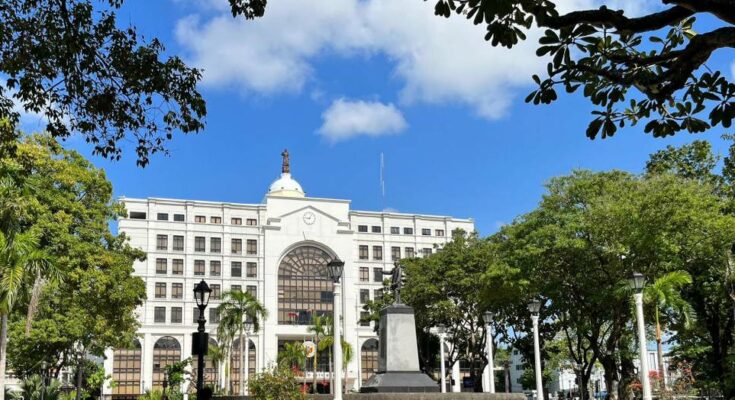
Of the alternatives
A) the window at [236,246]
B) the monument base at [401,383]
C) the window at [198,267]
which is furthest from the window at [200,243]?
the monument base at [401,383]

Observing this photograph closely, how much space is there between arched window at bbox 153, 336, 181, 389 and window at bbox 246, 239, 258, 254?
444 inches

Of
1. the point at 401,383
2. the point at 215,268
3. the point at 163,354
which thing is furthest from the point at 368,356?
the point at 401,383

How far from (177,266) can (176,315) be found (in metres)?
4.80

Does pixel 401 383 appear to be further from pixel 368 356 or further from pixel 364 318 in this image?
pixel 368 356

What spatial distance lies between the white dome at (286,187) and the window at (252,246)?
6.27 meters

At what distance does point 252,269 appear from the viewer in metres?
70.2

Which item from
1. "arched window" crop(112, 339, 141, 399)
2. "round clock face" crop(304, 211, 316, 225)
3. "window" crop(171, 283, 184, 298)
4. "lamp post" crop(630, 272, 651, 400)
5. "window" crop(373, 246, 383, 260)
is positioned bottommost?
"arched window" crop(112, 339, 141, 399)

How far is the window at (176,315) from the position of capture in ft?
218

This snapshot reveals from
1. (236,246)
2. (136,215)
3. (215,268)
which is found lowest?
(215,268)

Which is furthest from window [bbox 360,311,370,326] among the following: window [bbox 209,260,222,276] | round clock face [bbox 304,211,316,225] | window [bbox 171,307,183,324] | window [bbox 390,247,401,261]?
window [bbox 171,307,183,324]

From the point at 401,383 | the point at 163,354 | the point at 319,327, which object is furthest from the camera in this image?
the point at 163,354

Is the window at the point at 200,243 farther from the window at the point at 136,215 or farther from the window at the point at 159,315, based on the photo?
the window at the point at 159,315

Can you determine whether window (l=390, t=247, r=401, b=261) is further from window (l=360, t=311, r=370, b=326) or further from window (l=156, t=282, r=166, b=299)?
window (l=156, t=282, r=166, b=299)

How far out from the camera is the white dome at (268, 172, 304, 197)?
75562 mm
